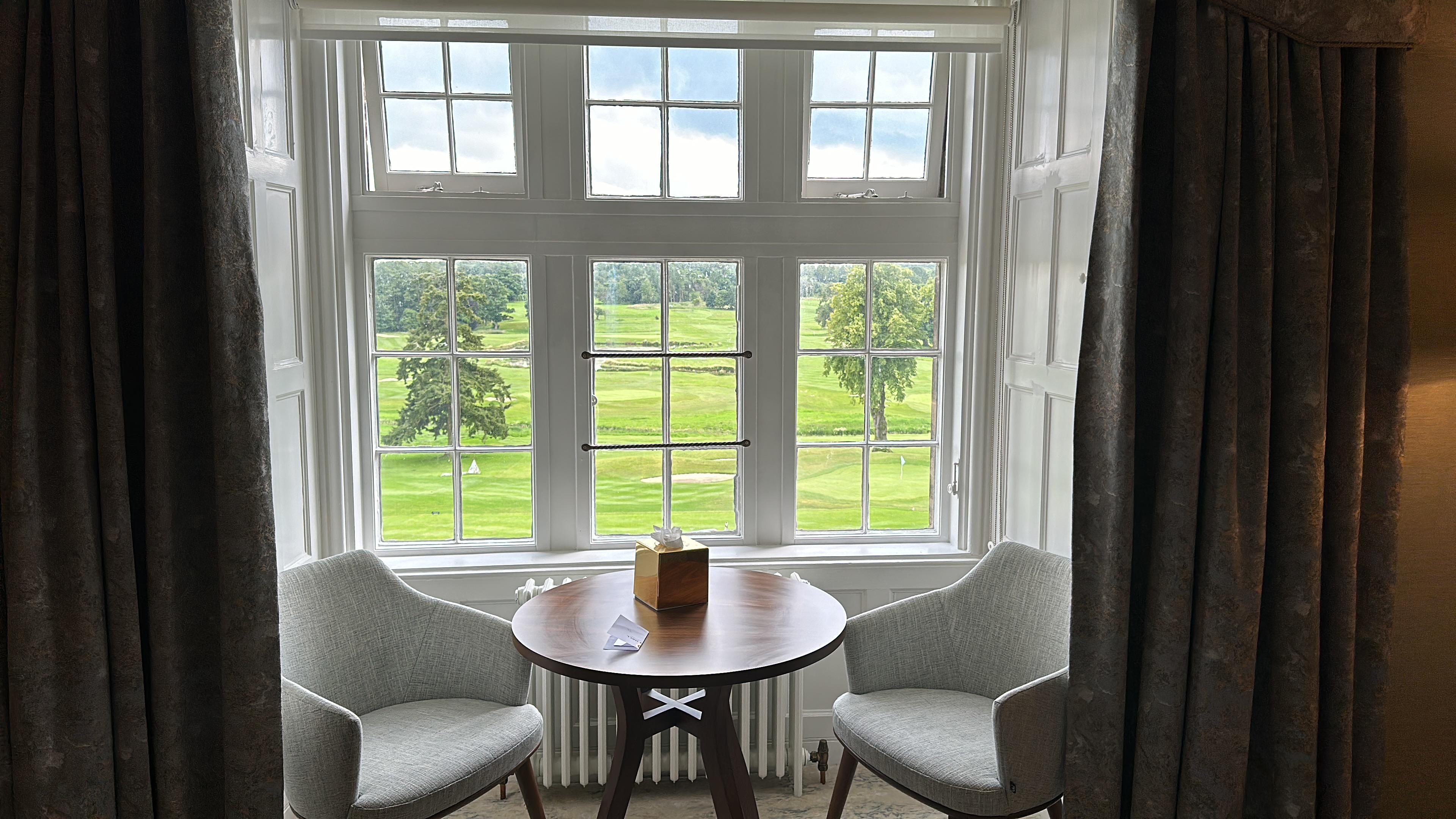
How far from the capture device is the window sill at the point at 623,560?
309 cm

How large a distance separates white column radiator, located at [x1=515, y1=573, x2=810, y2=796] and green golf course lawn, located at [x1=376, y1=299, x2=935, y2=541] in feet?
1.29

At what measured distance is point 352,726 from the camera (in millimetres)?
2057

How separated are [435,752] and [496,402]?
1.30 meters

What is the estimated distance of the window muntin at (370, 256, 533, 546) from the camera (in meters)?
3.14

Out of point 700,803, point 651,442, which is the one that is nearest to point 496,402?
point 651,442

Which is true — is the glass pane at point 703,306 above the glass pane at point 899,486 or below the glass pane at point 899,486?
above

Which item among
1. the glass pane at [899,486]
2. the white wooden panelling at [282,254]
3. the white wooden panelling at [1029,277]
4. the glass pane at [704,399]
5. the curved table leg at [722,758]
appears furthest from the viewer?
the glass pane at [899,486]

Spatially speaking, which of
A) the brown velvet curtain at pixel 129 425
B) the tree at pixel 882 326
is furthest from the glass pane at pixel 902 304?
the brown velvet curtain at pixel 129 425

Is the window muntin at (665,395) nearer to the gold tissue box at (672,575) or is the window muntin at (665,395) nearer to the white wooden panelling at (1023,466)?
the gold tissue box at (672,575)

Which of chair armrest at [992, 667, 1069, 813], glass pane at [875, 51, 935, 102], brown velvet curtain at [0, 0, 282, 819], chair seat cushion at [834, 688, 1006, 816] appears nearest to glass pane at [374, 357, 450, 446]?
brown velvet curtain at [0, 0, 282, 819]

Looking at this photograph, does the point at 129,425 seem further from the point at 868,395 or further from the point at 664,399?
the point at 868,395

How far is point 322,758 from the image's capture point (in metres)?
2.06

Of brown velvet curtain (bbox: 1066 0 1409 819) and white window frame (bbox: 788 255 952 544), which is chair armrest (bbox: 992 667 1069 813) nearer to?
brown velvet curtain (bbox: 1066 0 1409 819)

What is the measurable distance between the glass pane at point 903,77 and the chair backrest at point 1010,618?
1.60 meters
